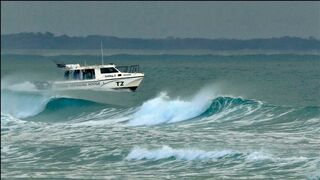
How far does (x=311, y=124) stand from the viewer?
85.7 feet

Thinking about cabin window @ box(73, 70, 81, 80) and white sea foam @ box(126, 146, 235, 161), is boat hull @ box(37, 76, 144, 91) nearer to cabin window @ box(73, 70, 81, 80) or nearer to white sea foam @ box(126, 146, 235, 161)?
cabin window @ box(73, 70, 81, 80)

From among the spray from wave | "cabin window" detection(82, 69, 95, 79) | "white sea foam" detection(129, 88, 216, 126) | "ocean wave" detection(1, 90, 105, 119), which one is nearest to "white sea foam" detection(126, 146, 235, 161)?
the spray from wave

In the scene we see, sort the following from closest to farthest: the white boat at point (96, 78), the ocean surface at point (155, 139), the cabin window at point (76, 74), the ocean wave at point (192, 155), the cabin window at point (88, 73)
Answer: the ocean surface at point (155, 139)
the ocean wave at point (192, 155)
the white boat at point (96, 78)
the cabin window at point (76, 74)
the cabin window at point (88, 73)

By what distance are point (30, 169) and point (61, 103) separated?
19901mm

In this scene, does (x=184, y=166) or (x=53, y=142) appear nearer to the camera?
(x=184, y=166)

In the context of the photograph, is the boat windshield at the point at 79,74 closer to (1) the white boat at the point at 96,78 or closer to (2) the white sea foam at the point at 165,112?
(1) the white boat at the point at 96,78

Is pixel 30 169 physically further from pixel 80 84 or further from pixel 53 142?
pixel 80 84

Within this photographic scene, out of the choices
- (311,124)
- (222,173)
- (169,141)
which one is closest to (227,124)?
(311,124)

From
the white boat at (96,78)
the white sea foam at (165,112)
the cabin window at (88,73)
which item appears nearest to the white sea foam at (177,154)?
the white sea foam at (165,112)

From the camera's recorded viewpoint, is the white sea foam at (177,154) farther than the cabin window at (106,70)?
No

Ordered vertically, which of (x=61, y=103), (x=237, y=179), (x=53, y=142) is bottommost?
(x=237, y=179)

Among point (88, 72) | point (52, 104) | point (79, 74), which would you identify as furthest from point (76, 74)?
point (52, 104)

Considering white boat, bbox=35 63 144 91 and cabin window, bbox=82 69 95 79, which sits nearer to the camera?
white boat, bbox=35 63 144 91

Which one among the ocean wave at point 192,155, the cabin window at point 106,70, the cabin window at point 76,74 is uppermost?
the cabin window at point 106,70
